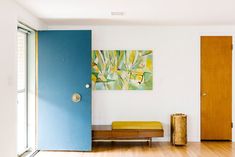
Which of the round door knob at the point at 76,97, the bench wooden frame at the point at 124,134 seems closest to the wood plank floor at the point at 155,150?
the bench wooden frame at the point at 124,134

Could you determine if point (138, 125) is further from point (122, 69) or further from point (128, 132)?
point (122, 69)

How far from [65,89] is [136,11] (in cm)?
173

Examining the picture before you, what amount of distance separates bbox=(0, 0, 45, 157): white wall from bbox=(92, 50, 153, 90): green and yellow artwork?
2.05 m

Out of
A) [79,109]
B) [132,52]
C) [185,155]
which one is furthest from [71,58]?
[185,155]

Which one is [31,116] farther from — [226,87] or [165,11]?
[226,87]

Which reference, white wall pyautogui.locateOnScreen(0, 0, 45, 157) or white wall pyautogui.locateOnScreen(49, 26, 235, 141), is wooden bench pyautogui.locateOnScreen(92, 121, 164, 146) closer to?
white wall pyautogui.locateOnScreen(49, 26, 235, 141)

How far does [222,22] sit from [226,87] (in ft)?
3.97

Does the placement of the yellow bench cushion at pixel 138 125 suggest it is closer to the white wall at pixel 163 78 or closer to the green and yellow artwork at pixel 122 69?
Result: the white wall at pixel 163 78

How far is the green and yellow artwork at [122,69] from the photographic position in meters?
6.05

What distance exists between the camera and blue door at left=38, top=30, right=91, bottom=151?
538cm

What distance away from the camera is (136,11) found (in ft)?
15.4

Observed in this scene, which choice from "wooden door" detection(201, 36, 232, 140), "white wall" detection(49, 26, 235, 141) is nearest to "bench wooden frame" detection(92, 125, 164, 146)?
"white wall" detection(49, 26, 235, 141)

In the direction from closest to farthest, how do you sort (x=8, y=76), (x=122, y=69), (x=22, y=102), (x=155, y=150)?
(x=8, y=76) < (x=22, y=102) < (x=155, y=150) < (x=122, y=69)

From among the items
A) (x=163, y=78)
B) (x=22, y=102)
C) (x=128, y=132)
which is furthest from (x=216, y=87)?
(x=22, y=102)
